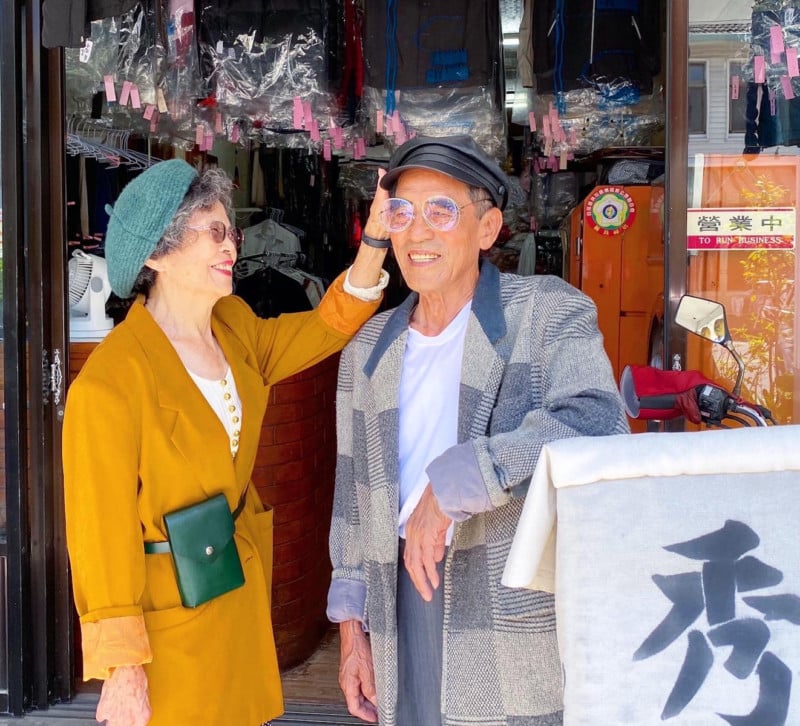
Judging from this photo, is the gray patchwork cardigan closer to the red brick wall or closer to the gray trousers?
the gray trousers

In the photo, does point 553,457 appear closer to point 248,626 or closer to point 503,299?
point 503,299

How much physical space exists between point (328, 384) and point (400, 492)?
2.33 m

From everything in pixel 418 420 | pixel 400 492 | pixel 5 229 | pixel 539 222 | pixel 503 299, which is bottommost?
pixel 400 492

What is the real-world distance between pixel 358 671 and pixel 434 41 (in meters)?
3.07

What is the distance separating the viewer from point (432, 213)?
1.89 m

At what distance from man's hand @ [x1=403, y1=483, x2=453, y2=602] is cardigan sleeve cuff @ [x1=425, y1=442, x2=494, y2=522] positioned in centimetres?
5

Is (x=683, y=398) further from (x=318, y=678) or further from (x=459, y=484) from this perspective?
(x=318, y=678)

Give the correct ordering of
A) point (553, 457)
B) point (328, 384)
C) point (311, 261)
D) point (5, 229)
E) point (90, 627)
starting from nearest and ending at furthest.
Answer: point (553, 457) → point (90, 627) → point (5, 229) → point (328, 384) → point (311, 261)

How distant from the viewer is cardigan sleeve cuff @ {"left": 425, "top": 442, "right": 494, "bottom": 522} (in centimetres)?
149

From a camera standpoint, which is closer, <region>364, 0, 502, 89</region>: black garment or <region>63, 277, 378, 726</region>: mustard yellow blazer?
<region>63, 277, 378, 726</region>: mustard yellow blazer

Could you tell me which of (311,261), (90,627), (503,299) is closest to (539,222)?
(311,261)

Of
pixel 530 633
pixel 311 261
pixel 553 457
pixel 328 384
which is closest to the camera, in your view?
pixel 553 457

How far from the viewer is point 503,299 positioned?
1.86 meters

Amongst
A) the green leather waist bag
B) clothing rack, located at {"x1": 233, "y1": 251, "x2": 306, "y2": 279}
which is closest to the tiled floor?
the green leather waist bag
